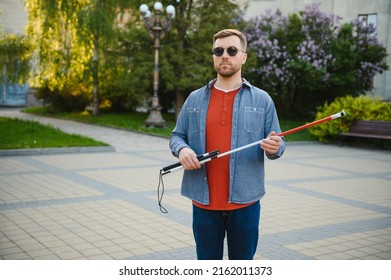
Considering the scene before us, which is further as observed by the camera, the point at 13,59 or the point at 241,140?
the point at 13,59

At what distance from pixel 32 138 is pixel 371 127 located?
9737 millimetres

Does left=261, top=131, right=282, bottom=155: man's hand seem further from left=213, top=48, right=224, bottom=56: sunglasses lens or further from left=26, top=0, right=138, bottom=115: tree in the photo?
left=26, top=0, right=138, bottom=115: tree

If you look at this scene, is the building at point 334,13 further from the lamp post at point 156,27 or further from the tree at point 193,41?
the lamp post at point 156,27

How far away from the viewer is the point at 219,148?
2.92m

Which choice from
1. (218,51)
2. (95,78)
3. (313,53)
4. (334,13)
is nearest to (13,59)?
(218,51)

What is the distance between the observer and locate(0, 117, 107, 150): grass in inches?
452

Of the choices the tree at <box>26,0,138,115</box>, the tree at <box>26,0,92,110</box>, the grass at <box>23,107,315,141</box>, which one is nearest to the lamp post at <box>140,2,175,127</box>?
the grass at <box>23,107,315,141</box>

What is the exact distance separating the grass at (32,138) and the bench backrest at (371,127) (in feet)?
26.0

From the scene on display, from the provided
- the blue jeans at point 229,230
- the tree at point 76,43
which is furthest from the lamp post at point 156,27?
the blue jeans at point 229,230

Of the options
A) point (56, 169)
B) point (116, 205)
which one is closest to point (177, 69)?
point (56, 169)

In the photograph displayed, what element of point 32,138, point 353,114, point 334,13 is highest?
point 334,13

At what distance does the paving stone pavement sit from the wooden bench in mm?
3759

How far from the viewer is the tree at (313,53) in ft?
66.4

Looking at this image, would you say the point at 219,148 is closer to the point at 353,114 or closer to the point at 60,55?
the point at 353,114
